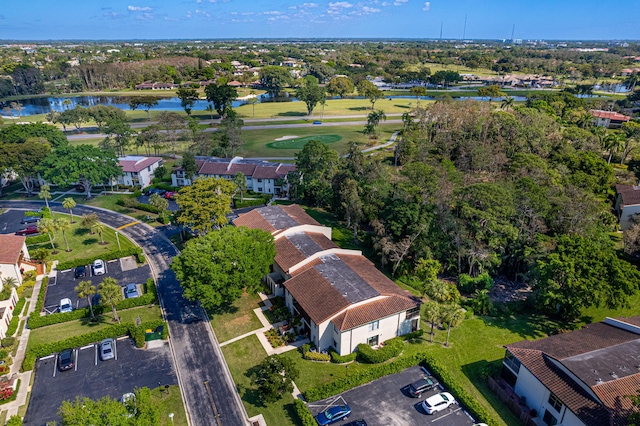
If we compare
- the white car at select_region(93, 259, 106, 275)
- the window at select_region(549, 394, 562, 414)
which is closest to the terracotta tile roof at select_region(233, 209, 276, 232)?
the white car at select_region(93, 259, 106, 275)

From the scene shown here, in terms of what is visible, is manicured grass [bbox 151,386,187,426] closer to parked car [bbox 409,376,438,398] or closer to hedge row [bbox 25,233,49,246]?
parked car [bbox 409,376,438,398]

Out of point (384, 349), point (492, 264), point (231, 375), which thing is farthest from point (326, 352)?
point (492, 264)

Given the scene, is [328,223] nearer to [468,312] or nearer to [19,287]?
[468,312]

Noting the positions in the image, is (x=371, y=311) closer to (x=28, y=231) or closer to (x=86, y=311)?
(x=86, y=311)

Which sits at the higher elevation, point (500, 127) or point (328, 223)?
point (500, 127)

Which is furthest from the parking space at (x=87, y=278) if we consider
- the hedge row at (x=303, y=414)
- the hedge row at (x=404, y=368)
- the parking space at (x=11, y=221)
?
the hedge row at (x=404, y=368)

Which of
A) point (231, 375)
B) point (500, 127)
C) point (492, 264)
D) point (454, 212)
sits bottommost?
point (231, 375)
